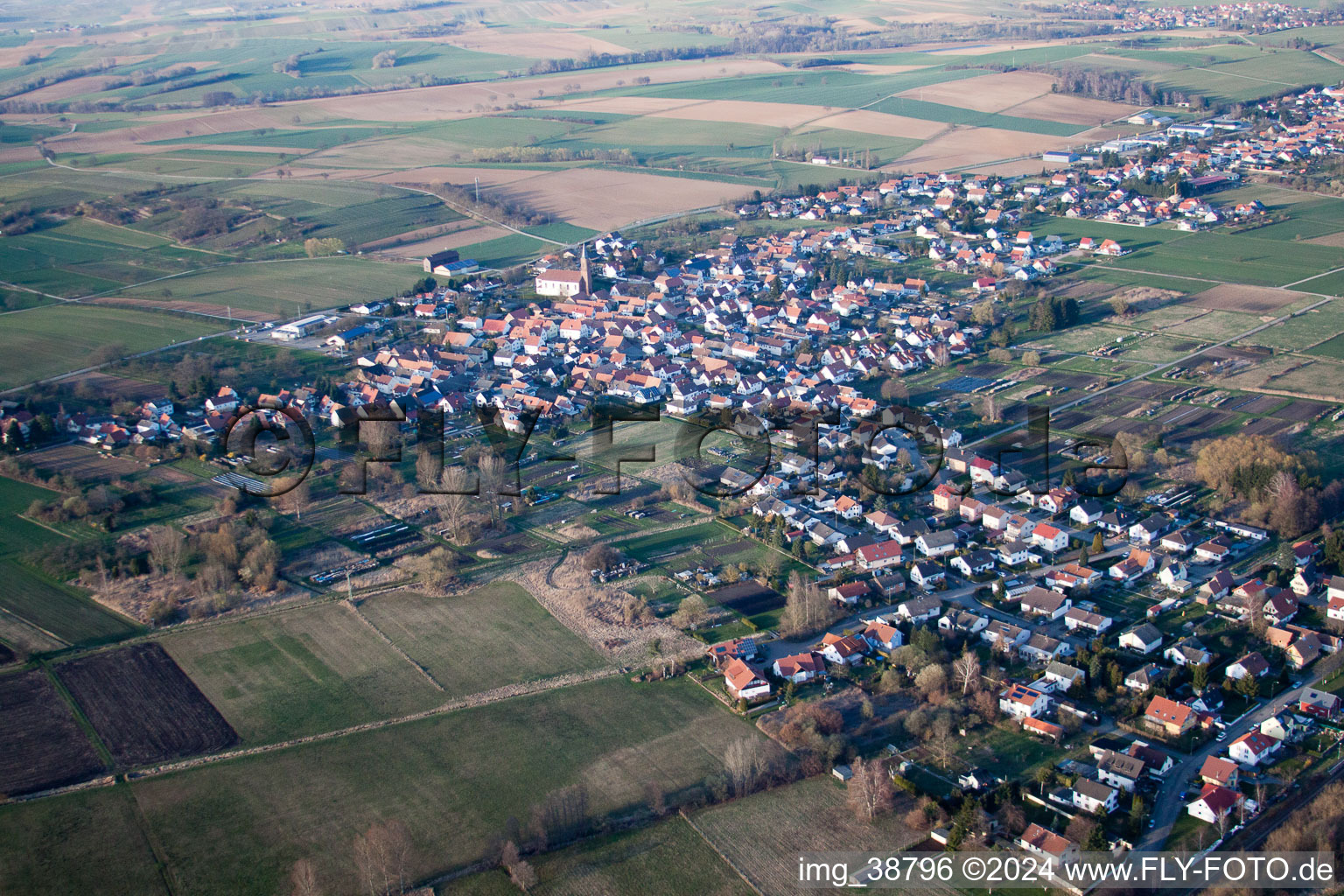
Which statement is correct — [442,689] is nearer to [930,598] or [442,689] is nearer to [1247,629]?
[930,598]

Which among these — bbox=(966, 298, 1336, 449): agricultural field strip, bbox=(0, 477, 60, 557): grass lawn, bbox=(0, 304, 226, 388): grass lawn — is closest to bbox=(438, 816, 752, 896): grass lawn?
bbox=(0, 477, 60, 557): grass lawn

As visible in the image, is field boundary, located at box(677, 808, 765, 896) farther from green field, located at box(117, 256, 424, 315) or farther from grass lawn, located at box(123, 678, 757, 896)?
green field, located at box(117, 256, 424, 315)

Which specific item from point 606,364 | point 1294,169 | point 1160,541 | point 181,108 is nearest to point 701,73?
point 181,108

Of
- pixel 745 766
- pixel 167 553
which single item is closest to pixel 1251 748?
pixel 745 766

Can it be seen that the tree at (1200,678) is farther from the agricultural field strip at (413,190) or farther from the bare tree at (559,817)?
the agricultural field strip at (413,190)

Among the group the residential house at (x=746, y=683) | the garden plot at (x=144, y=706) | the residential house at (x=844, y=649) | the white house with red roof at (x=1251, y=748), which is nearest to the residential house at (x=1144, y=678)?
the white house with red roof at (x=1251, y=748)

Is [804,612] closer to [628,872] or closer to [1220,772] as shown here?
[628,872]
